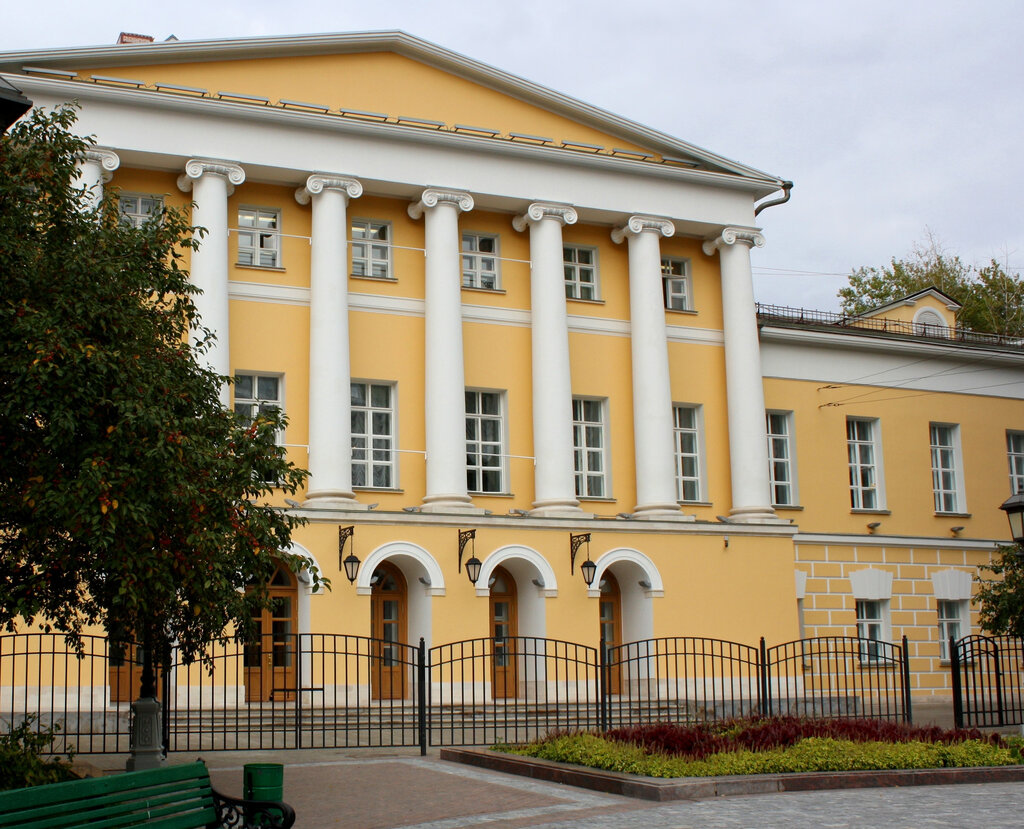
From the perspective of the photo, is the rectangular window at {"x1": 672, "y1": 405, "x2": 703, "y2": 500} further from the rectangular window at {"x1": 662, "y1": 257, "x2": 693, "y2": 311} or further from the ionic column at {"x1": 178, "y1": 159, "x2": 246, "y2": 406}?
the ionic column at {"x1": 178, "y1": 159, "x2": 246, "y2": 406}

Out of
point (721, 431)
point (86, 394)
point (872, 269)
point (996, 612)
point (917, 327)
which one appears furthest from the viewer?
point (872, 269)

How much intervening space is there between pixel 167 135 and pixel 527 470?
10142 mm

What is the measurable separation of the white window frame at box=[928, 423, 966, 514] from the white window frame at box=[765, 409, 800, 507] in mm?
4399

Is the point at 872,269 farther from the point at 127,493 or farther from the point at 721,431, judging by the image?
the point at 127,493

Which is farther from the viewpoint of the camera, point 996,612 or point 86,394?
point 996,612

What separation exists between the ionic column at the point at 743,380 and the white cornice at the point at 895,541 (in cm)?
197

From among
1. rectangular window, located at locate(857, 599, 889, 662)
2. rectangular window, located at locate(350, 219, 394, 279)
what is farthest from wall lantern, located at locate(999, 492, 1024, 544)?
rectangular window, located at locate(350, 219, 394, 279)

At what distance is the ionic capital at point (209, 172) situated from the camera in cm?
2527

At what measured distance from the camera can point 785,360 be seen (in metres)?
31.7

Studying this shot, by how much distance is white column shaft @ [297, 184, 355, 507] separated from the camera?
25219 millimetres

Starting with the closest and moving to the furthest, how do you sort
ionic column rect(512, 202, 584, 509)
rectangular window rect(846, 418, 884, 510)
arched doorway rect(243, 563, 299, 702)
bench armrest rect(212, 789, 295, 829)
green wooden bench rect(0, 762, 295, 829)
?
green wooden bench rect(0, 762, 295, 829)
bench armrest rect(212, 789, 295, 829)
arched doorway rect(243, 563, 299, 702)
ionic column rect(512, 202, 584, 509)
rectangular window rect(846, 418, 884, 510)

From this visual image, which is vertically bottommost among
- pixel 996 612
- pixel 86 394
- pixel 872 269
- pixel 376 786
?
pixel 376 786

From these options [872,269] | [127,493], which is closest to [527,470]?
[127,493]

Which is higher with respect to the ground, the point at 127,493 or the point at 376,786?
the point at 127,493
